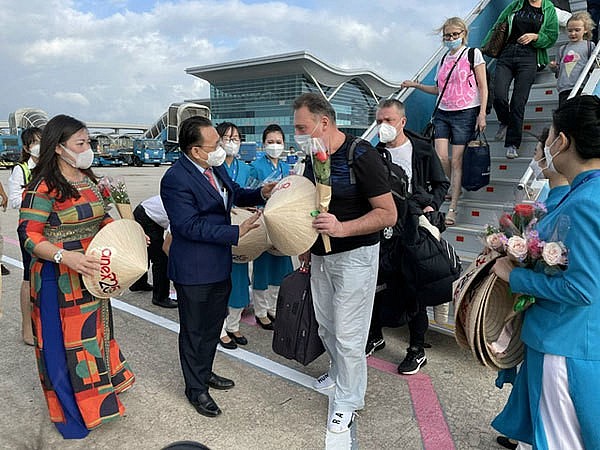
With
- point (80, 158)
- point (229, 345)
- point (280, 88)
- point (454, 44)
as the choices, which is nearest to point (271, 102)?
point (280, 88)

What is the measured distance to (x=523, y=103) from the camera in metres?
4.59

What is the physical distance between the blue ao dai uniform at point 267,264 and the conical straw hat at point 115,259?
1.74m

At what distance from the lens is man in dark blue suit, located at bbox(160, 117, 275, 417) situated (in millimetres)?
2695

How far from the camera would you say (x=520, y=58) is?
4723 mm

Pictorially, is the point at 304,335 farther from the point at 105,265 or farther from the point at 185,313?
the point at 105,265

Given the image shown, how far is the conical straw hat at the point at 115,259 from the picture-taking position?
2490 mm

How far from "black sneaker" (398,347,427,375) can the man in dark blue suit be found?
139cm

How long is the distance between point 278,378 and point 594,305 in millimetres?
2291

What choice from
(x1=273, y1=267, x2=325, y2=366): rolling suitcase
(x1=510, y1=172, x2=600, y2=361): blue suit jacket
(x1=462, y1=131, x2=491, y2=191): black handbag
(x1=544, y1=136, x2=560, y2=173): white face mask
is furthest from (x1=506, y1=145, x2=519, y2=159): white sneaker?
(x1=510, y1=172, x2=600, y2=361): blue suit jacket

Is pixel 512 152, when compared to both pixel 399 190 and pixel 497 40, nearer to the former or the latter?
pixel 497 40

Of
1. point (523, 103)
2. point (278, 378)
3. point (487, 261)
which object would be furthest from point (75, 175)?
point (523, 103)

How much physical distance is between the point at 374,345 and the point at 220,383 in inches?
50.5

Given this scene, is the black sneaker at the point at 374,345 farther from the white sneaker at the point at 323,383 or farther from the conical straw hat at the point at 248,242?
the conical straw hat at the point at 248,242

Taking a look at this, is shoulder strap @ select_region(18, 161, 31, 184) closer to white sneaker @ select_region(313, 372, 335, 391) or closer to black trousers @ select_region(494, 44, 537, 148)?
white sneaker @ select_region(313, 372, 335, 391)
